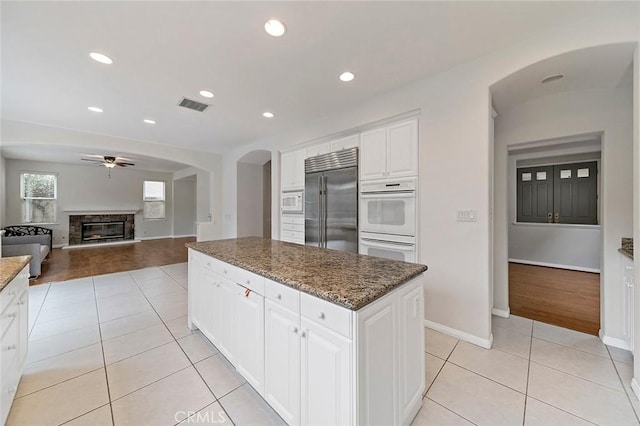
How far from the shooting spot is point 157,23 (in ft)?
6.03

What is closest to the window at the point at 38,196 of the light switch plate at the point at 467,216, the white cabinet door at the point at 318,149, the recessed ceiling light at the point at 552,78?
the white cabinet door at the point at 318,149

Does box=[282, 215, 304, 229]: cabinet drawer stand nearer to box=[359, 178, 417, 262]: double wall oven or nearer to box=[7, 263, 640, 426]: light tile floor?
box=[359, 178, 417, 262]: double wall oven

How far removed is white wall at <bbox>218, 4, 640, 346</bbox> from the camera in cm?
222

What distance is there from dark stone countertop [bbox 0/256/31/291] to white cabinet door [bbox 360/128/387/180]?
3.12 metres

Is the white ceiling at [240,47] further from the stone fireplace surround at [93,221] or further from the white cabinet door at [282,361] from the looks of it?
the stone fireplace surround at [93,221]

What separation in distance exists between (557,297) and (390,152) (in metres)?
3.27

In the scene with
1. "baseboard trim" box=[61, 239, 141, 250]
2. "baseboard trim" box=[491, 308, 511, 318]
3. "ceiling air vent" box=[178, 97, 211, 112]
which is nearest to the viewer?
"baseboard trim" box=[491, 308, 511, 318]

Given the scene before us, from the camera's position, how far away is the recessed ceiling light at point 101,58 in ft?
7.23

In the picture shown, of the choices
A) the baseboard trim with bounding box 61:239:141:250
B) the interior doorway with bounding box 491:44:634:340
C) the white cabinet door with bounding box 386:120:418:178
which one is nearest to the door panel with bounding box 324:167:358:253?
the white cabinet door with bounding box 386:120:418:178

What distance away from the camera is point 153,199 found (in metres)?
9.62

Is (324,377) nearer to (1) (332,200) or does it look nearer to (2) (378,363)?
(2) (378,363)

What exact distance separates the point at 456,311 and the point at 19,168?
11.6 metres

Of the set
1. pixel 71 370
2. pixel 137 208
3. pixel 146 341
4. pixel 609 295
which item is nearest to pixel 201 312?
pixel 146 341

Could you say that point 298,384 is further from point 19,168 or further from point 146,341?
point 19,168
